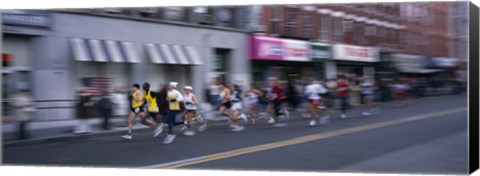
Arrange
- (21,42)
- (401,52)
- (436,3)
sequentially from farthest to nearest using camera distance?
(21,42) → (401,52) → (436,3)

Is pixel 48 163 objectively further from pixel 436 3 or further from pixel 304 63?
pixel 436 3

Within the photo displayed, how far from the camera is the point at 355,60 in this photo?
32.7 feet

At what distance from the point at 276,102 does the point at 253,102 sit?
58 cm

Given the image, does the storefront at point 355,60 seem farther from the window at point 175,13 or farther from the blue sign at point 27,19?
the blue sign at point 27,19

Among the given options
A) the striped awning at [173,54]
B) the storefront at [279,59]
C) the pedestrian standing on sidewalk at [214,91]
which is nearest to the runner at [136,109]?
the striped awning at [173,54]

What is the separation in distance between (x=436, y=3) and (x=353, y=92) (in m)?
2.45

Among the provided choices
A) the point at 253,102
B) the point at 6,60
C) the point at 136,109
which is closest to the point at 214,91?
the point at 253,102

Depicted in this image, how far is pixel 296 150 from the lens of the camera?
33.1 feet

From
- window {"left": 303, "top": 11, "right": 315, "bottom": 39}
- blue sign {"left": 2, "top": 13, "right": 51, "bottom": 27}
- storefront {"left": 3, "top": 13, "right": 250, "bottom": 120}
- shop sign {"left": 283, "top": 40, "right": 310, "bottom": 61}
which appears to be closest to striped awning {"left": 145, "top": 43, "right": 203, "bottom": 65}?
storefront {"left": 3, "top": 13, "right": 250, "bottom": 120}

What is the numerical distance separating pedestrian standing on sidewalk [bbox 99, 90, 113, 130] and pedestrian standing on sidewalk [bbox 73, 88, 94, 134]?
0.21m

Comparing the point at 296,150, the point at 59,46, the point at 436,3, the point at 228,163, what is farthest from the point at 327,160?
the point at 59,46

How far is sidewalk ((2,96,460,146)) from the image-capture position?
10.9 metres

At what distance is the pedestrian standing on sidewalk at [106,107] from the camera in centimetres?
1067

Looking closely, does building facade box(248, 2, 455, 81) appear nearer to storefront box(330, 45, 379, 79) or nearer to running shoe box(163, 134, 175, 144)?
storefront box(330, 45, 379, 79)
